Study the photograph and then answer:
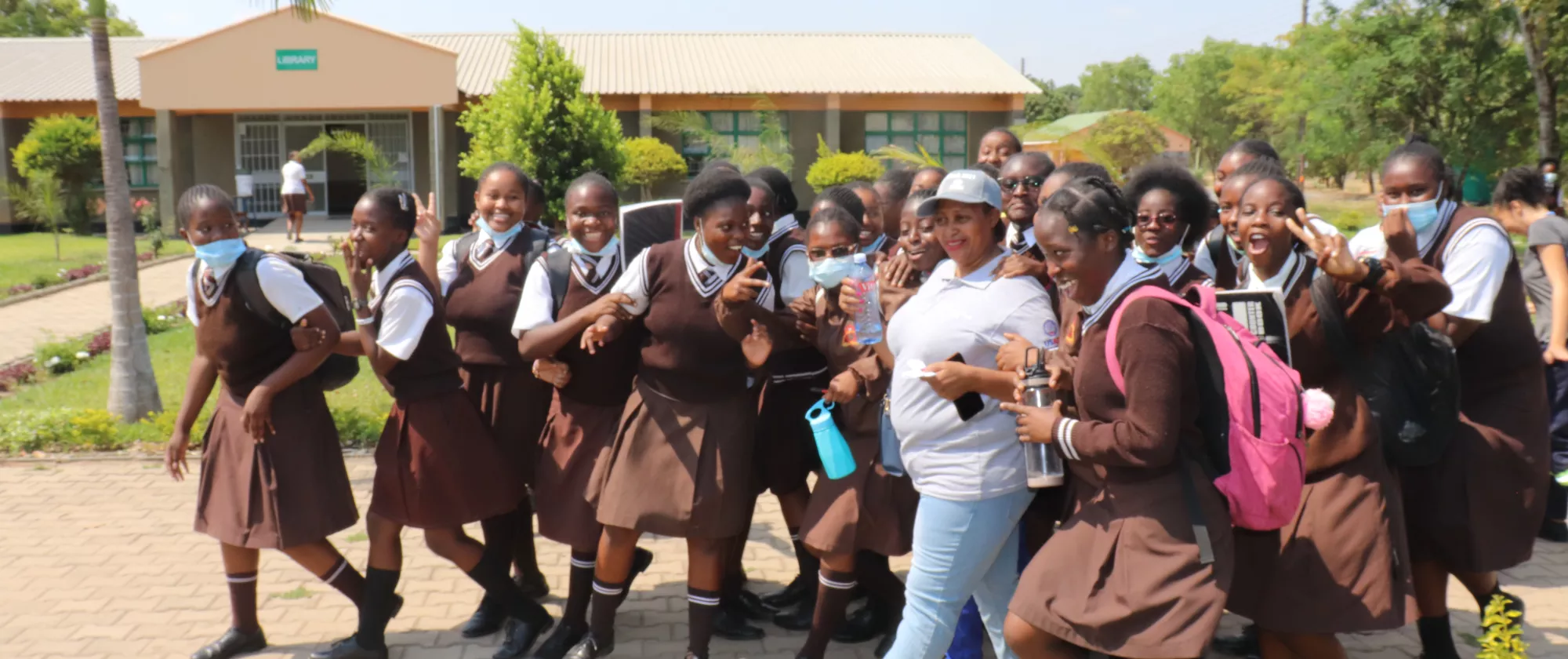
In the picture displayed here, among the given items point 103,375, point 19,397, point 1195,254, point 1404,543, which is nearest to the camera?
point 1404,543

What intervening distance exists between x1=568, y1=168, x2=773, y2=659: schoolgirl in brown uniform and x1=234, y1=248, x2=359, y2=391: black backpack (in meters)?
1.11

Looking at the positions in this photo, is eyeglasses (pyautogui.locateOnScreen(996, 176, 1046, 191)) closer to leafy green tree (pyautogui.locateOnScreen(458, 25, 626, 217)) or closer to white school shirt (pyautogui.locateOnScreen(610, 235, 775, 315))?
white school shirt (pyautogui.locateOnScreen(610, 235, 775, 315))

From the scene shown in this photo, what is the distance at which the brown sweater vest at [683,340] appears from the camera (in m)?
4.21

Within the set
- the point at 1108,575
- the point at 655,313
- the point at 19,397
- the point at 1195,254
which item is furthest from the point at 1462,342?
the point at 19,397

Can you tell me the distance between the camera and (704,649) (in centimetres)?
439

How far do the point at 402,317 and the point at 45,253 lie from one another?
19.8m

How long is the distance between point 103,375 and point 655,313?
841 cm

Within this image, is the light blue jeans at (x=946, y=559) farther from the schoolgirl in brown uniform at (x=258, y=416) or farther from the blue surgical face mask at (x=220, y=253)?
the blue surgical face mask at (x=220, y=253)

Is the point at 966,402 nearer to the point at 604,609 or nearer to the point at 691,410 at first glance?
the point at 691,410

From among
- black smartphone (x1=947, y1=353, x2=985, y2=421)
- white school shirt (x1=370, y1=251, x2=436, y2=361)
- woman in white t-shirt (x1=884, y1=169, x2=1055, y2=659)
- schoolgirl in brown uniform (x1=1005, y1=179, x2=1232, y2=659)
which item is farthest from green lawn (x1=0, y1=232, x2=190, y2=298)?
schoolgirl in brown uniform (x1=1005, y1=179, x2=1232, y2=659)

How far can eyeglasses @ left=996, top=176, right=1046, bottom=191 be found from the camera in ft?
16.1

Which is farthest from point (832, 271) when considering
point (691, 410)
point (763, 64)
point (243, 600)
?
point (763, 64)

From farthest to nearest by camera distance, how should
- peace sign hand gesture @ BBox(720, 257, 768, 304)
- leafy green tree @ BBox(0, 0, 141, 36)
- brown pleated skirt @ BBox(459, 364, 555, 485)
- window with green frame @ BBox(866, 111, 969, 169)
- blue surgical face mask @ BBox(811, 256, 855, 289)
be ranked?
leafy green tree @ BBox(0, 0, 141, 36)
window with green frame @ BBox(866, 111, 969, 169)
brown pleated skirt @ BBox(459, 364, 555, 485)
blue surgical face mask @ BBox(811, 256, 855, 289)
peace sign hand gesture @ BBox(720, 257, 768, 304)

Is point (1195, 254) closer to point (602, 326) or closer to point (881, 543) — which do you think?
point (881, 543)
